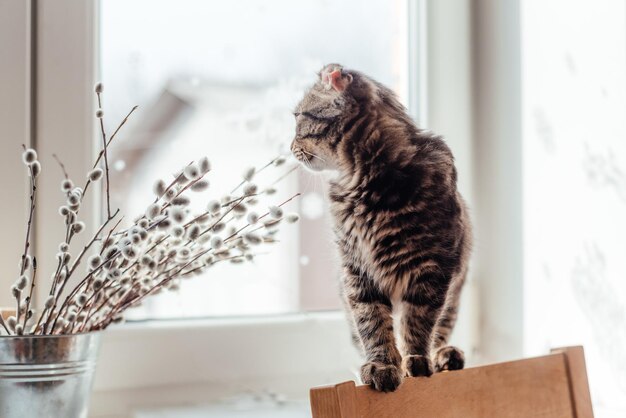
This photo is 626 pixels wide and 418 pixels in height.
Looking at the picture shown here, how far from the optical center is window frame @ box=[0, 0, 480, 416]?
98cm

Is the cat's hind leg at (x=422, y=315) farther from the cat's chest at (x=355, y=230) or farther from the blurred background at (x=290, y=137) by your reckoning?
the blurred background at (x=290, y=137)

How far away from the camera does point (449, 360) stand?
0.83 meters

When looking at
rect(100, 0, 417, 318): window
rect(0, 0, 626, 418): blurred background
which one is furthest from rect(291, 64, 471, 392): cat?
rect(100, 0, 417, 318): window

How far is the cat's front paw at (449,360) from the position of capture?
0.83 metres

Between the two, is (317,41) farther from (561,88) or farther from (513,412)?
(513,412)

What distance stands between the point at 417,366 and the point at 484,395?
13 centimetres

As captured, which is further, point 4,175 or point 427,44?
point 427,44

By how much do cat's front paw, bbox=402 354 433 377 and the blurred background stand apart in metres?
0.27

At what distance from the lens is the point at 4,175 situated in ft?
3.11

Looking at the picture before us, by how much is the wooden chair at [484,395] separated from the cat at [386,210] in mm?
33

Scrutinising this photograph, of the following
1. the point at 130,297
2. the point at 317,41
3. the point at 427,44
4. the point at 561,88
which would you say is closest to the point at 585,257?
the point at 561,88

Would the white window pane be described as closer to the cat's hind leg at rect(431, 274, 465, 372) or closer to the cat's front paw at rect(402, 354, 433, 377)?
the cat's hind leg at rect(431, 274, 465, 372)

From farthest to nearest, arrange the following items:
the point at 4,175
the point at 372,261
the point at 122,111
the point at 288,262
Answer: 1. the point at 288,262
2. the point at 122,111
3. the point at 4,175
4. the point at 372,261

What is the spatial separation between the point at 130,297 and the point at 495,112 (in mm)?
761
